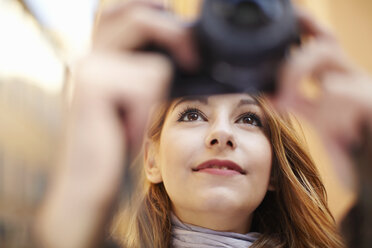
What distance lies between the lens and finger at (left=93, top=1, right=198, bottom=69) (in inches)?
12.0

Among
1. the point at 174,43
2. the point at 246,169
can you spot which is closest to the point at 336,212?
the point at 246,169

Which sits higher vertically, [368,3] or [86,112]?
[368,3]

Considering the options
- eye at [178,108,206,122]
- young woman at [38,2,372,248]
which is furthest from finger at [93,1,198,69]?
eye at [178,108,206,122]

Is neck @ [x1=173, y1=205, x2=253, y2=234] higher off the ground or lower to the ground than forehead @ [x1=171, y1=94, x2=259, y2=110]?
lower

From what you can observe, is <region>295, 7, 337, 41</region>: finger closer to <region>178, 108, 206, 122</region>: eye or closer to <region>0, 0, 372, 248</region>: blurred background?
<region>0, 0, 372, 248</region>: blurred background

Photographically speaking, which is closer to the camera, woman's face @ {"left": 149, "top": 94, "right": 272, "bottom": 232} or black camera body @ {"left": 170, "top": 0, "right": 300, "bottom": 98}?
black camera body @ {"left": 170, "top": 0, "right": 300, "bottom": 98}

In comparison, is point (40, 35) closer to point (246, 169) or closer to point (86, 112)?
point (86, 112)

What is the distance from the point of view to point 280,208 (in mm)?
473

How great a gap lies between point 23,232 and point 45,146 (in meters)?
0.06

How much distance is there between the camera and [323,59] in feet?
1.02

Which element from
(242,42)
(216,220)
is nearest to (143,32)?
(242,42)

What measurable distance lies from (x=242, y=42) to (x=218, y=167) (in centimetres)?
14

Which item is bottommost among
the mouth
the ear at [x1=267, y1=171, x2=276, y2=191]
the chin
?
the chin

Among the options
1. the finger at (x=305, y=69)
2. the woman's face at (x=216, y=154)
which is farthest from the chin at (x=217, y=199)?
the finger at (x=305, y=69)
